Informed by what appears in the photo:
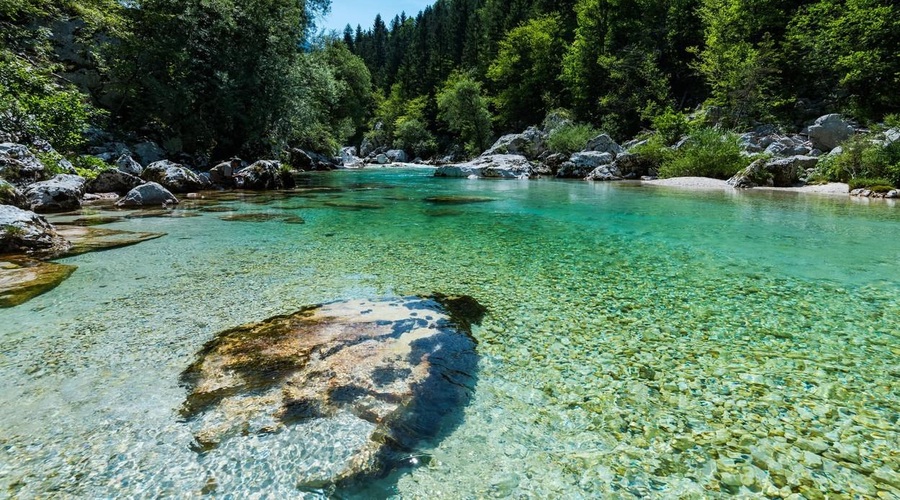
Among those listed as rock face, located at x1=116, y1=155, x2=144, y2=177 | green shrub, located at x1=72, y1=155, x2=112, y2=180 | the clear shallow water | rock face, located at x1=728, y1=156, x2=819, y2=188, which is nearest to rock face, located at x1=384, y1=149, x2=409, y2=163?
rock face, located at x1=116, y1=155, x2=144, y2=177

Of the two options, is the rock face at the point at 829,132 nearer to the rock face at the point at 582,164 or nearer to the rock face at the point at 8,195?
the rock face at the point at 582,164

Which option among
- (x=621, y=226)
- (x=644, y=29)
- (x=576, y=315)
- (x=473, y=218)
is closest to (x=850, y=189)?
(x=621, y=226)

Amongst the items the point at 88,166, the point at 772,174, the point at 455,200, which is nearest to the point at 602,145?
the point at 772,174

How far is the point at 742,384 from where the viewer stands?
123 inches

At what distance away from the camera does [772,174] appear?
2067 centimetres

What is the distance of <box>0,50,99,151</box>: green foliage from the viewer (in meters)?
12.8

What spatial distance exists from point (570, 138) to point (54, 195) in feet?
110

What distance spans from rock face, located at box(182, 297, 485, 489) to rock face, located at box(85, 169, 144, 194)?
1481cm

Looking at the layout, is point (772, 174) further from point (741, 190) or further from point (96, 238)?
point (96, 238)

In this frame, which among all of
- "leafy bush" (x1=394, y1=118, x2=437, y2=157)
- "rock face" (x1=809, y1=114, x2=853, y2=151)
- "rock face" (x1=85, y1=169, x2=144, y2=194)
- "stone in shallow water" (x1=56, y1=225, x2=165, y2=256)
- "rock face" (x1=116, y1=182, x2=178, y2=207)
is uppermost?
"leafy bush" (x1=394, y1=118, x2=437, y2=157)

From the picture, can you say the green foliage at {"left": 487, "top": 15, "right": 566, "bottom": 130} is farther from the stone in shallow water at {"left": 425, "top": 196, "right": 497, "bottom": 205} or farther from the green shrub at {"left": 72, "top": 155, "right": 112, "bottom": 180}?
the green shrub at {"left": 72, "top": 155, "right": 112, "bottom": 180}

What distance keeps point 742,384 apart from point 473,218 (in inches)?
350

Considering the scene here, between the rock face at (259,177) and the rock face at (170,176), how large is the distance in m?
2.16

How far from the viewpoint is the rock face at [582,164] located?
97.5 feet
